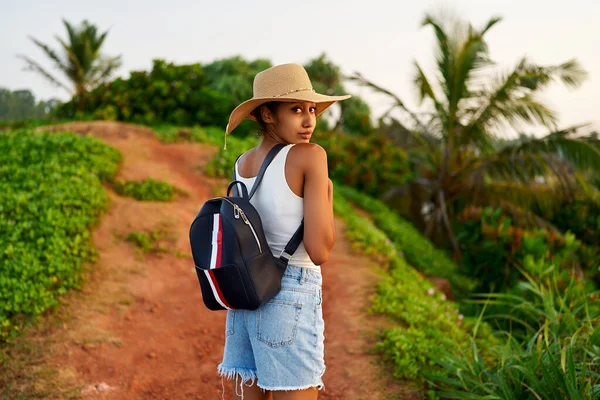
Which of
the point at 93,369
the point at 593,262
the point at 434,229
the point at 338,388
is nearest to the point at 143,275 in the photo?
the point at 93,369

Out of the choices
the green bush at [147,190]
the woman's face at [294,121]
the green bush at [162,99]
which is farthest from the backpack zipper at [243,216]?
the green bush at [162,99]

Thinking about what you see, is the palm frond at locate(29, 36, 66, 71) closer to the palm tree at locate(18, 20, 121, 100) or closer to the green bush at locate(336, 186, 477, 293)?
the palm tree at locate(18, 20, 121, 100)

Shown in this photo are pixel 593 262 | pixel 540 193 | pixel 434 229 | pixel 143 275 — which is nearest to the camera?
pixel 143 275

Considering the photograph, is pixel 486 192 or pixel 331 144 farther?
pixel 331 144

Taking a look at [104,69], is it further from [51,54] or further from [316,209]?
[316,209]

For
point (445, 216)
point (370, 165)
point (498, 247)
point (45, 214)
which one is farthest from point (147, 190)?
point (370, 165)

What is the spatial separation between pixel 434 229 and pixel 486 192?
2.30 metres

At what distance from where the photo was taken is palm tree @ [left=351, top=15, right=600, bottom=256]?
1006 cm

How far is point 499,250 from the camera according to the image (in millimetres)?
6863

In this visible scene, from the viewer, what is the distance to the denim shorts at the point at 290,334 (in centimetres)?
205

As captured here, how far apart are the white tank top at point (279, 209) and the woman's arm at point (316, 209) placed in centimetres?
7

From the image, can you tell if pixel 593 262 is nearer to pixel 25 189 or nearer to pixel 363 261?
pixel 363 261

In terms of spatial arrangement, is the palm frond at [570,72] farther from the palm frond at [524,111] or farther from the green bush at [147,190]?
the green bush at [147,190]

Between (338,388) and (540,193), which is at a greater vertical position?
(540,193)
